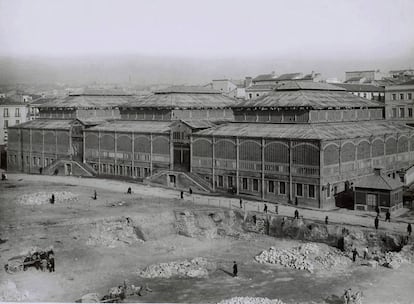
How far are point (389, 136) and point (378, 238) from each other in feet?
84.1

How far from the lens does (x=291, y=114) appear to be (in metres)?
62.8

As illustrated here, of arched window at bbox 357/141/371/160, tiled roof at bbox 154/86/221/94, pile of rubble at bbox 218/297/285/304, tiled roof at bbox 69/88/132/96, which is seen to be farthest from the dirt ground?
tiled roof at bbox 69/88/132/96

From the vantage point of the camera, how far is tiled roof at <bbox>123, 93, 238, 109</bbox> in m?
78.2

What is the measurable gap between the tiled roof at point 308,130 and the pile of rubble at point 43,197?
1747 centimetres

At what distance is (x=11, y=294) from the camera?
3347cm

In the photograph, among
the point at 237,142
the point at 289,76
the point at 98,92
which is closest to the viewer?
the point at 237,142

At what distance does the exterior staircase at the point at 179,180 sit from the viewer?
6500cm

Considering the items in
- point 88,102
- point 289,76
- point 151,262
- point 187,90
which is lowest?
point 151,262

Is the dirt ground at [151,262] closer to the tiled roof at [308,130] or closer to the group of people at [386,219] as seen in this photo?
the group of people at [386,219]

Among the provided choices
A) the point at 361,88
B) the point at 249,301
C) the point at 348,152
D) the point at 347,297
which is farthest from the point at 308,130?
the point at 361,88

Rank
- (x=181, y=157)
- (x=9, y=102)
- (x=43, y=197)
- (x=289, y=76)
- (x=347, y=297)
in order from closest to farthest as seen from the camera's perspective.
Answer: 1. (x=347, y=297)
2. (x=43, y=197)
3. (x=181, y=157)
4. (x=9, y=102)
5. (x=289, y=76)

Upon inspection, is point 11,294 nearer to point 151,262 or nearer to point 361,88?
point 151,262

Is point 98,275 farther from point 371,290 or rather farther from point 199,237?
point 371,290

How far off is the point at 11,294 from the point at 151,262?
12342 millimetres
